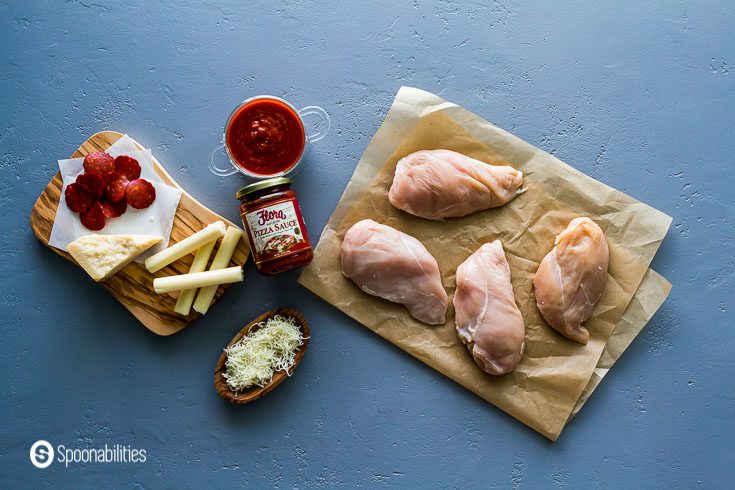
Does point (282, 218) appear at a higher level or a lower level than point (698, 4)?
lower

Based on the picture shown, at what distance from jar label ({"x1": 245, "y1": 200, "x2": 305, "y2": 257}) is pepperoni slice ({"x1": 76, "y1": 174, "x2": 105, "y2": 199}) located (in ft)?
2.19

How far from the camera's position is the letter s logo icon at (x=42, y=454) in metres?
2.64

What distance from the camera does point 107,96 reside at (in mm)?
2789

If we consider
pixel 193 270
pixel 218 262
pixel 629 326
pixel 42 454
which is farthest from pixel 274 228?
pixel 629 326

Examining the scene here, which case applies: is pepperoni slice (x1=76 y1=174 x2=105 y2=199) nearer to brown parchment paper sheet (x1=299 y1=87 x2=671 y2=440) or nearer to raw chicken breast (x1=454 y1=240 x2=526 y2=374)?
brown parchment paper sheet (x1=299 y1=87 x2=671 y2=440)

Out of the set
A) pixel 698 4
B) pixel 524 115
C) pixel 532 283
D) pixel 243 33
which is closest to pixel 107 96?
pixel 243 33

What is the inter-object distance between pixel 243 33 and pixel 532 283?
1.69m

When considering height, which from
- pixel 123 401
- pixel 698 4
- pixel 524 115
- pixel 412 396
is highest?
pixel 698 4

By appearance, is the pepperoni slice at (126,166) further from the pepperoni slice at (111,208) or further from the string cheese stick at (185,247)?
the string cheese stick at (185,247)

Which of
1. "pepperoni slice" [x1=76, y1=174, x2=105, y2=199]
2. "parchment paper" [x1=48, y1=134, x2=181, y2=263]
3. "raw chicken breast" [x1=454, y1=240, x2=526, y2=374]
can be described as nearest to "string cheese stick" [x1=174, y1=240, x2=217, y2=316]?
"parchment paper" [x1=48, y1=134, x2=181, y2=263]

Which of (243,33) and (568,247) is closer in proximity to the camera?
(568,247)

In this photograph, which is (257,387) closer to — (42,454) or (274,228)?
(274,228)

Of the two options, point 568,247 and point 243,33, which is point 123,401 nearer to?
point 243,33

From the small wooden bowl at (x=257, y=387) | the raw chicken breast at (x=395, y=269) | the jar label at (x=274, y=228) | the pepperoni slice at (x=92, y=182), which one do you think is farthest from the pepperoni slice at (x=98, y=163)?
the raw chicken breast at (x=395, y=269)
